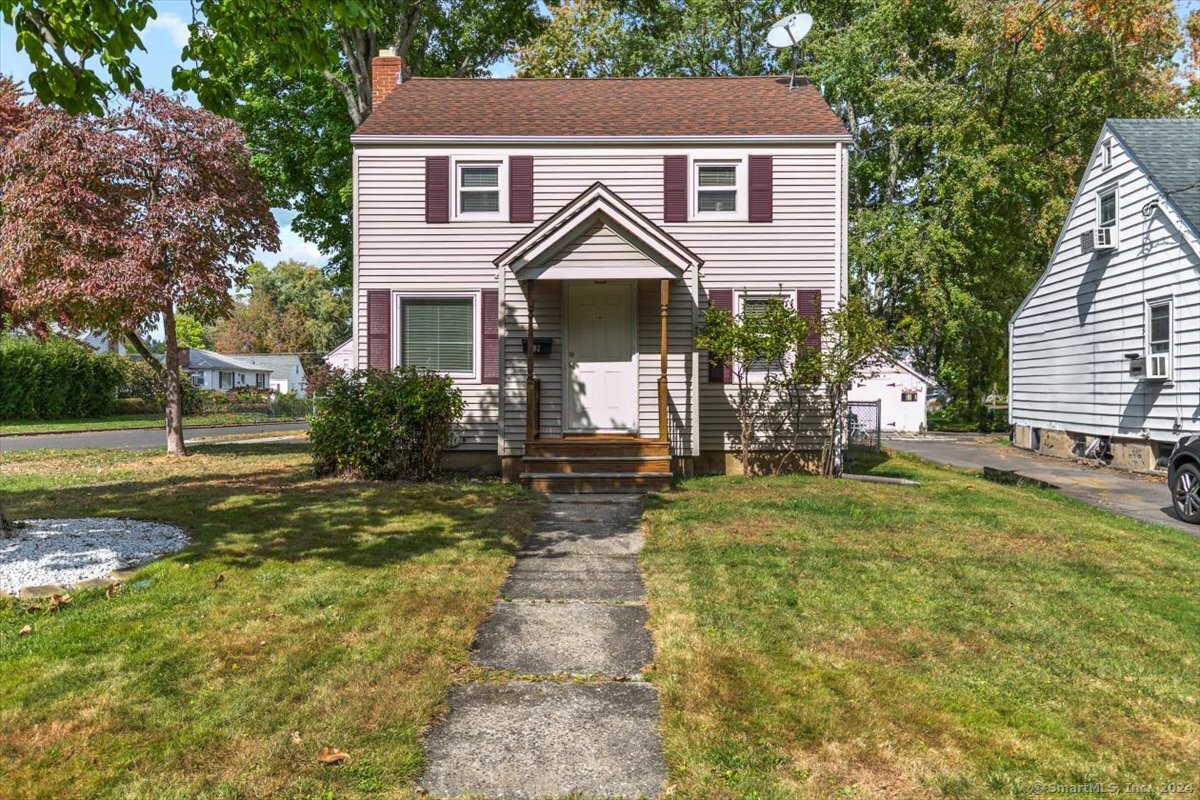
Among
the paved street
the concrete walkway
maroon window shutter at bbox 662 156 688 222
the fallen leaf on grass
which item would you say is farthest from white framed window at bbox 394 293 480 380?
the fallen leaf on grass

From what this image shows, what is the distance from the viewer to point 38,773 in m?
2.86

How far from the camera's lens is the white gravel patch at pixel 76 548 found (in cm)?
527

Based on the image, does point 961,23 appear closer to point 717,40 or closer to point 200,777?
point 717,40

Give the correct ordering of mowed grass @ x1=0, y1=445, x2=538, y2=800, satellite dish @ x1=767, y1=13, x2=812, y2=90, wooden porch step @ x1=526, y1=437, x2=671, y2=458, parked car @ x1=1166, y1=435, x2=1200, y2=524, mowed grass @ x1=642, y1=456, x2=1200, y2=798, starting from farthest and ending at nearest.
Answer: satellite dish @ x1=767, y1=13, x2=812, y2=90
wooden porch step @ x1=526, y1=437, x2=671, y2=458
parked car @ x1=1166, y1=435, x2=1200, y2=524
mowed grass @ x1=642, y1=456, x2=1200, y2=798
mowed grass @ x1=0, y1=445, x2=538, y2=800

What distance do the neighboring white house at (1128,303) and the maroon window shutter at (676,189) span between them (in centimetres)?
897

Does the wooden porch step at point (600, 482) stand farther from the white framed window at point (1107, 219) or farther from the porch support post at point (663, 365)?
the white framed window at point (1107, 219)

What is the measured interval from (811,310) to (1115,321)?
766 cm

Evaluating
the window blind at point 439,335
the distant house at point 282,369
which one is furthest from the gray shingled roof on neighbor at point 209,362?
the window blind at point 439,335

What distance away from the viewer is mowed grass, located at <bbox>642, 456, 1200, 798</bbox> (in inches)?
119

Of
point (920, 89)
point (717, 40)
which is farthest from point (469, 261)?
point (717, 40)

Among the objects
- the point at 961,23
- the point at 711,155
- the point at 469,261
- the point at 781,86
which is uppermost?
the point at 961,23

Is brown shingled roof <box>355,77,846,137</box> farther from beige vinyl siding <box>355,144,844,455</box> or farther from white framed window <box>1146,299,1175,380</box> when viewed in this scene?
white framed window <box>1146,299,1175,380</box>

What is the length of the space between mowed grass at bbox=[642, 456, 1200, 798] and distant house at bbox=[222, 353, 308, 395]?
60772 millimetres

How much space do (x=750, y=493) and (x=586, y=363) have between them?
365 cm
